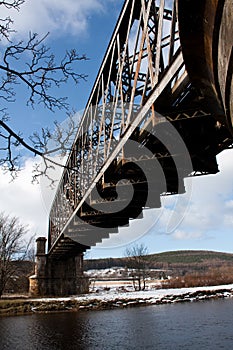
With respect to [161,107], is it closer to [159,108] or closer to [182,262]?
[159,108]

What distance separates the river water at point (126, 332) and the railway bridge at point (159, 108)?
18.7 feet

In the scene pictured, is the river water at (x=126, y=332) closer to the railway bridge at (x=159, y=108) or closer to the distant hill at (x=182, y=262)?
the railway bridge at (x=159, y=108)

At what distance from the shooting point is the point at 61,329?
20.4 metres

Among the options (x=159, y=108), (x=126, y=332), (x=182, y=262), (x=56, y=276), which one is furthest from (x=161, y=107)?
(x=182, y=262)

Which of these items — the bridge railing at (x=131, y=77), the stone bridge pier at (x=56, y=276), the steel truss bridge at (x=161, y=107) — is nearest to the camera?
the steel truss bridge at (x=161, y=107)

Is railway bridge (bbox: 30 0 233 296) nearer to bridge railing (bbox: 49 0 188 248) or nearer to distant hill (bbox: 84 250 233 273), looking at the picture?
bridge railing (bbox: 49 0 188 248)

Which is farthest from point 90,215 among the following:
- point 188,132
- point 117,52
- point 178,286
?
point 178,286

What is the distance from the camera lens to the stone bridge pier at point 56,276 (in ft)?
142

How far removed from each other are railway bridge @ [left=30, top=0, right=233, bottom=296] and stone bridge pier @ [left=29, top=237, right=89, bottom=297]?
2522 centimetres

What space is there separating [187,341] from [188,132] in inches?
387

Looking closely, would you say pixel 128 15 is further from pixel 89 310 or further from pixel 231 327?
pixel 89 310

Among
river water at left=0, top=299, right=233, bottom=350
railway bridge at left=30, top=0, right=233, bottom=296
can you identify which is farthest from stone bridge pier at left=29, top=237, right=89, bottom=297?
railway bridge at left=30, top=0, right=233, bottom=296

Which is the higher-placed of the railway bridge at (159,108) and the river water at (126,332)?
the railway bridge at (159,108)

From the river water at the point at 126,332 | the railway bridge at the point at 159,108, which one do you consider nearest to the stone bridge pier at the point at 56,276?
the river water at the point at 126,332
